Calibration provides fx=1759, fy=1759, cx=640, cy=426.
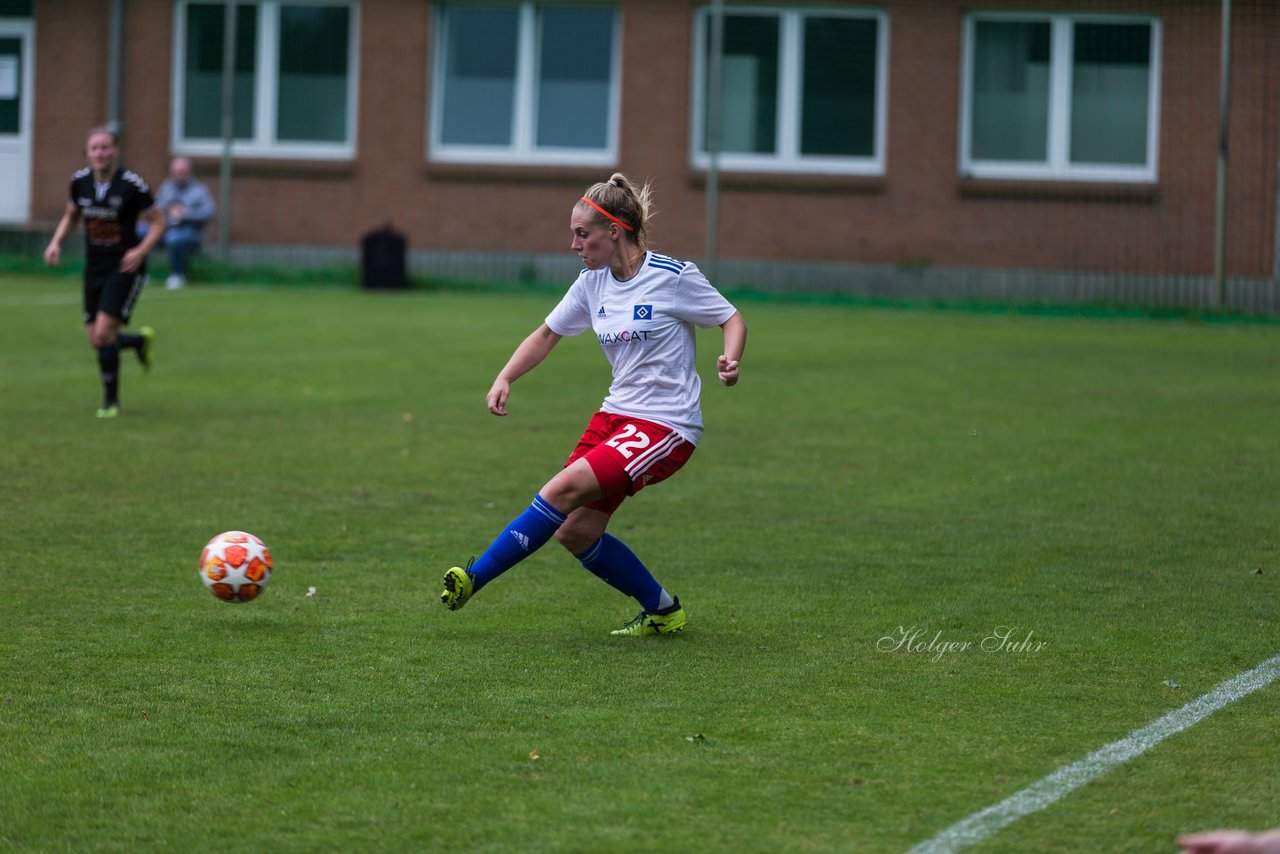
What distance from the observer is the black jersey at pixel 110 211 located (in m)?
13.3

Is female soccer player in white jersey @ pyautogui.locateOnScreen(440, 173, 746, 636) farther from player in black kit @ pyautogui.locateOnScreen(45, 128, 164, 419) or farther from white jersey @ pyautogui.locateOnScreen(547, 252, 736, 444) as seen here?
player in black kit @ pyautogui.locateOnScreen(45, 128, 164, 419)

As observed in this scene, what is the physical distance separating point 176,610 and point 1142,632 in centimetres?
389

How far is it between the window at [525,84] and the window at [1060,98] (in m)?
5.54

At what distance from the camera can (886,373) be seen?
16500 mm

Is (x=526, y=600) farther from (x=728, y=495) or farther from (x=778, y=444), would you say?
(x=778, y=444)

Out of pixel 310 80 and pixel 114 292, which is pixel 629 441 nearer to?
pixel 114 292

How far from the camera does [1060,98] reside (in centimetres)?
2620

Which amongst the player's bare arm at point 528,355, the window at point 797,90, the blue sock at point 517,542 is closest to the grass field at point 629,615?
the blue sock at point 517,542

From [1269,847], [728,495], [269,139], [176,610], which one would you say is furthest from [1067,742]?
[269,139]

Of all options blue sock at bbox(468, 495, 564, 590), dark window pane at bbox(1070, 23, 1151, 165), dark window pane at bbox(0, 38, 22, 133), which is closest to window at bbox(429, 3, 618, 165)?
dark window pane at bbox(0, 38, 22, 133)

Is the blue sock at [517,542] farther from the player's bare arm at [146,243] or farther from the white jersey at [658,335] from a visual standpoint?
the player's bare arm at [146,243]

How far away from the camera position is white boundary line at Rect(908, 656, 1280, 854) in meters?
4.55

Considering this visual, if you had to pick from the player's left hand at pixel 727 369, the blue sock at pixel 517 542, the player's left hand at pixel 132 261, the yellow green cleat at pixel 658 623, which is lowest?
the yellow green cleat at pixel 658 623

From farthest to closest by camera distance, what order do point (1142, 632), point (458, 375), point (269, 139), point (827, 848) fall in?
point (269, 139), point (458, 375), point (1142, 632), point (827, 848)
